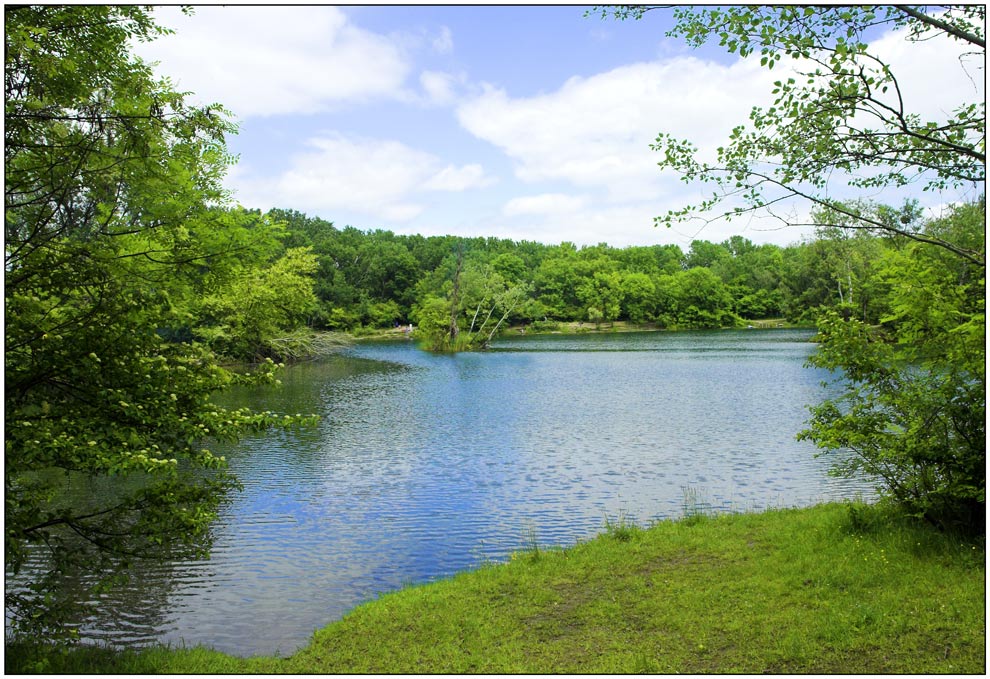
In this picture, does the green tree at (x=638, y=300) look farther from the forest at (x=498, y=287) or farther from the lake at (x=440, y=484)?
the lake at (x=440, y=484)

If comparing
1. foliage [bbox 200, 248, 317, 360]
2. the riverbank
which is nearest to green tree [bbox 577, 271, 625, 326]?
the riverbank

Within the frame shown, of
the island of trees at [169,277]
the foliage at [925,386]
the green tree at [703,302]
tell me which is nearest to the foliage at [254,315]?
the island of trees at [169,277]

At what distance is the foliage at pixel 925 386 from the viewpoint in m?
7.45

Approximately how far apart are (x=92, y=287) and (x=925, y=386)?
8691 mm

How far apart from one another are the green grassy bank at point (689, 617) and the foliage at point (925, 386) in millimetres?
649

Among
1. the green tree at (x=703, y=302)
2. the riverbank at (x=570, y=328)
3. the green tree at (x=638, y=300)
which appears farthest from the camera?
the green tree at (x=638, y=300)

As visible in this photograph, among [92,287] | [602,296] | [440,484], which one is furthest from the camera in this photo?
[602,296]

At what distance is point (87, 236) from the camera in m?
6.56

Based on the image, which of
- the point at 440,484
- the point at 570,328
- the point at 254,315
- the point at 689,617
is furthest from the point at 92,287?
the point at 570,328

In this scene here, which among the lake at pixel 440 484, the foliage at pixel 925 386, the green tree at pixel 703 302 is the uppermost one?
the green tree at pixel 703 302

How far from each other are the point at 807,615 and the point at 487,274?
192 feet

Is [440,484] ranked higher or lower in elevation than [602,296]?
lower

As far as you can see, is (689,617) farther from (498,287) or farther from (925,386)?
(498,287)

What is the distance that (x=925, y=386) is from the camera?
8055 millimetres
